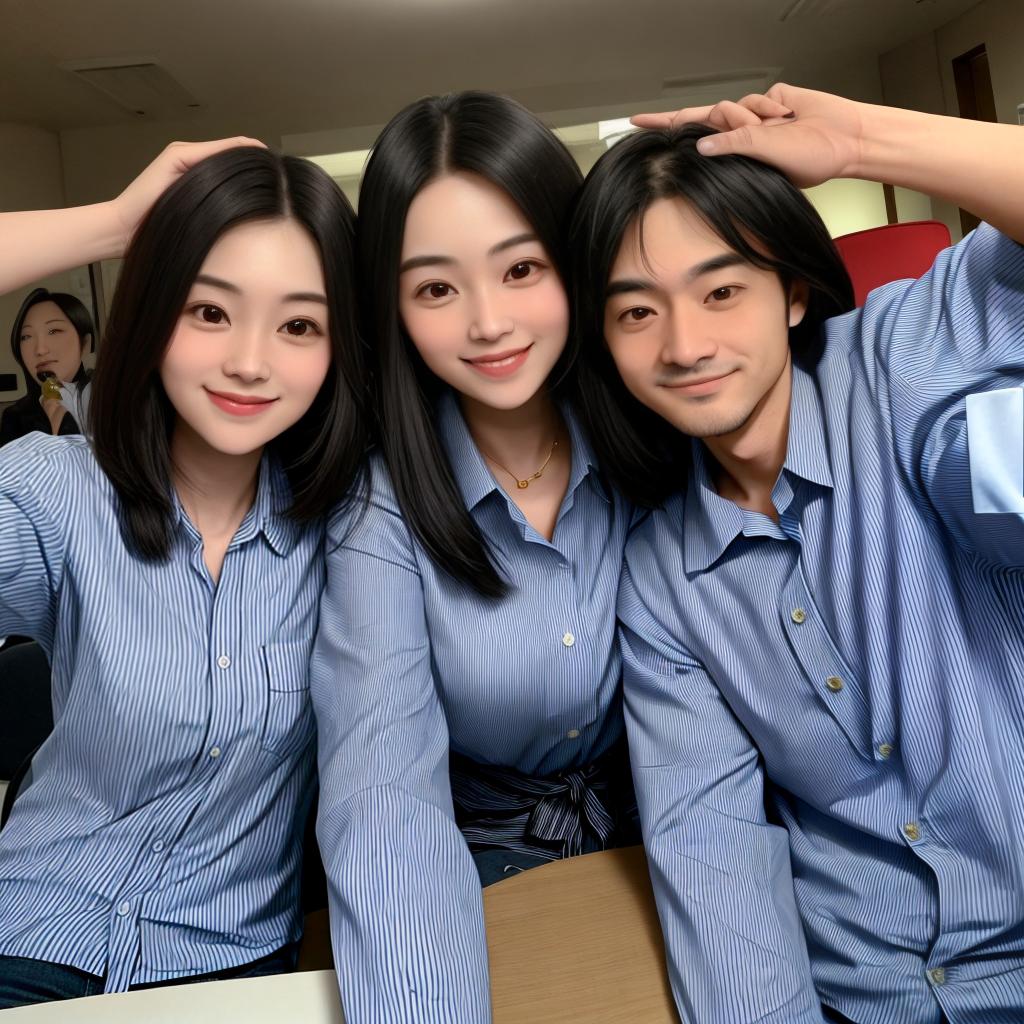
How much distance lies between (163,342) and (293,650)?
441mm

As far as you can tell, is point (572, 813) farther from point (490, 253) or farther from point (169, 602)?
point (490, 253)

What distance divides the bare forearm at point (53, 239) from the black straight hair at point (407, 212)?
13.8 inches

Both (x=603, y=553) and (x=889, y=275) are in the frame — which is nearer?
(x=603, y=553)

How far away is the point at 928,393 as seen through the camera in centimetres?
113

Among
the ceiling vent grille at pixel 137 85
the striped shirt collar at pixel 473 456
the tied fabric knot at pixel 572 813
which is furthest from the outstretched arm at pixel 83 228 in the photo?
the ceiling vent grille at pixel 137 85

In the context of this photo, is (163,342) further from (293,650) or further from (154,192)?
(293,650)

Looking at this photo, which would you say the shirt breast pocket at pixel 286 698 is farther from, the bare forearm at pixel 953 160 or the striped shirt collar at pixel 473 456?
the bare forearm at pixel 953 160

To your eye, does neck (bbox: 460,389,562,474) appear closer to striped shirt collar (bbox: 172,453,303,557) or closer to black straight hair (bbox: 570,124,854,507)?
black straight hair (bbox: 570,124,854,507)

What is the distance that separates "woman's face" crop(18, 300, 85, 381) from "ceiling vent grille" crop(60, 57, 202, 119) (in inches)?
129

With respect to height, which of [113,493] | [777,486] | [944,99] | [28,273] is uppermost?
[944,99]

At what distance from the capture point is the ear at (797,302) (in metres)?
1.37

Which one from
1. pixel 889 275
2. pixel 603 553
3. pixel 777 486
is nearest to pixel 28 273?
pixel 603 553

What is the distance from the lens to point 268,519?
138 cm

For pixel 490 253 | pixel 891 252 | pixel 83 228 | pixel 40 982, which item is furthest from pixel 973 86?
pixel 40 982
